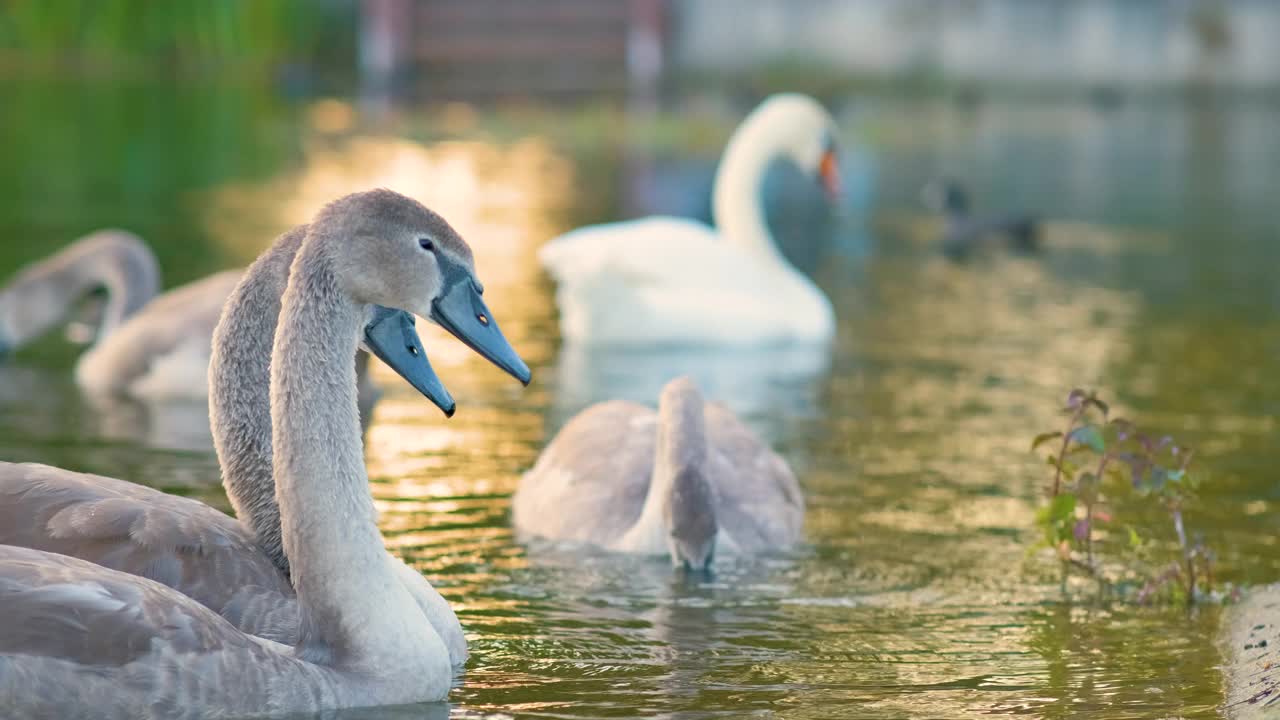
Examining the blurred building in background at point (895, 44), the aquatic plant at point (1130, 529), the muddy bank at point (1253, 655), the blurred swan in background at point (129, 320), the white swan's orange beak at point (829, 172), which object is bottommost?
the muddy bank at point (1253, 655)

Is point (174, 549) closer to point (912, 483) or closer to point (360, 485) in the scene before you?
point (360, 485)

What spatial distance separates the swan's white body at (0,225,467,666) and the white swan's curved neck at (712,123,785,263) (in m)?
7.38

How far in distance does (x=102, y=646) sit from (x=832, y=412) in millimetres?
6029

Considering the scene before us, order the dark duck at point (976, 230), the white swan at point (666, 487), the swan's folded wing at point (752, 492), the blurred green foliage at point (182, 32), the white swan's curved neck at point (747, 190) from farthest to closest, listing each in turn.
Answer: the blurred green foliage at point (182, 32)
the dark duck at point (976, 230)
the white swan's curved neck at point (747, 190)
the swan's folded wing at point (752, 492)
the white swan at point (666, 487)

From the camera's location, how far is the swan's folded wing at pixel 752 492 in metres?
8.16

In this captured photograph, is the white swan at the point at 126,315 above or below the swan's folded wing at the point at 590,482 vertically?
above

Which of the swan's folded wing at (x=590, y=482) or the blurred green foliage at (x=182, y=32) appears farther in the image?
the blurred green foliage at (x=182, y=32)

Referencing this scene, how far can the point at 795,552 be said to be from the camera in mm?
8141

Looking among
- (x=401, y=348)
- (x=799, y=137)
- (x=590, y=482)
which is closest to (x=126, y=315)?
(x=590, y=482)

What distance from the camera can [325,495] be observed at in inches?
229

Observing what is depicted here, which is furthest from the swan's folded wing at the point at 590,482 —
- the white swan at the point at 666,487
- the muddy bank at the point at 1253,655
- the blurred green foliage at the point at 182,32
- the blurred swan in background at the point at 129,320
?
the blurred green foliage at the point at 182,32

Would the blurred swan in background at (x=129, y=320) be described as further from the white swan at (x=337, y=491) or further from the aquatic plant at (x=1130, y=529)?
the white swan at (x=337, y=491)

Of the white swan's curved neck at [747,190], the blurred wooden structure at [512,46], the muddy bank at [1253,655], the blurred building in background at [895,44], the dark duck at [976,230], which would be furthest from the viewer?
the blurred building in background at [895,44]

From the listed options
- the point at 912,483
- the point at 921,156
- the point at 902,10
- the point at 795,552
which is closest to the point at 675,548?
the point at 795,552
